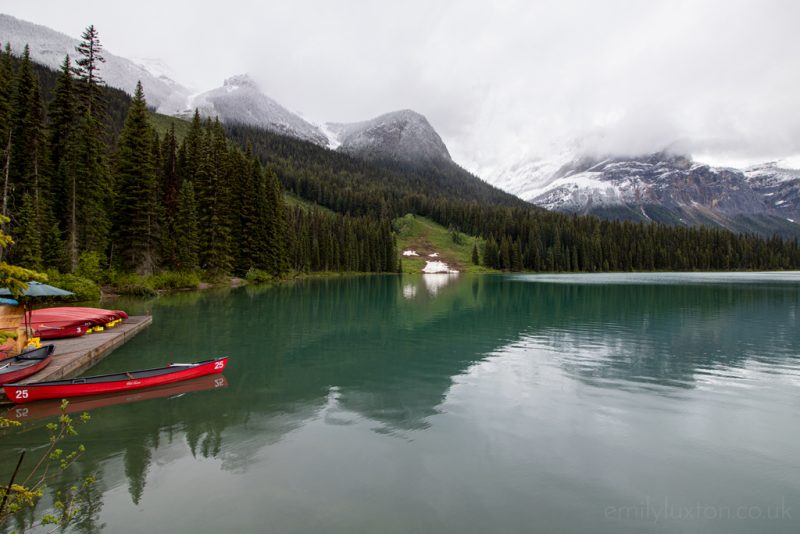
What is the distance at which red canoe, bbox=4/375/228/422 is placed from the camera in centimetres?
1625

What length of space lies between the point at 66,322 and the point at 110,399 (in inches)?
513

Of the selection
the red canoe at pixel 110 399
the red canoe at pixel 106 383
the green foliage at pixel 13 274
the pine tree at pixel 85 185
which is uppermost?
the pine tree at pixel 85 185

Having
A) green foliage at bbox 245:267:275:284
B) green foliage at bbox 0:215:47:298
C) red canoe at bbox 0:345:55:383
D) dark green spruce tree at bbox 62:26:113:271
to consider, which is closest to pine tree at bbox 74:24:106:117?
dark green spruce tree at bbox 62:26:113:271

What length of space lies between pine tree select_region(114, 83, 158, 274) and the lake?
133 feet

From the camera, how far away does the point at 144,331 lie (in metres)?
33.4

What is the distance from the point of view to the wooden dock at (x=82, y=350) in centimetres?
1986

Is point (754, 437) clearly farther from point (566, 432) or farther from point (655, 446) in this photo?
point (566, 432)

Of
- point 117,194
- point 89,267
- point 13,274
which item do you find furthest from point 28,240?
point 13,274

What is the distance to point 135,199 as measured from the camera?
213 feet

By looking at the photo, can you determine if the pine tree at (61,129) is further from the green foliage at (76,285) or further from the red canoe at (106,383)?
the red canoe at (106,383)

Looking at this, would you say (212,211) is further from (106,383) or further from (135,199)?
(106,383)

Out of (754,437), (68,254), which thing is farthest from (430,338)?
(68,254)

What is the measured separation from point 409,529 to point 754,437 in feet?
44.1

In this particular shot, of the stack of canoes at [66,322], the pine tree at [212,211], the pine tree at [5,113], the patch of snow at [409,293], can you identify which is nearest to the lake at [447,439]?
the stack of canoes at [66,322]
